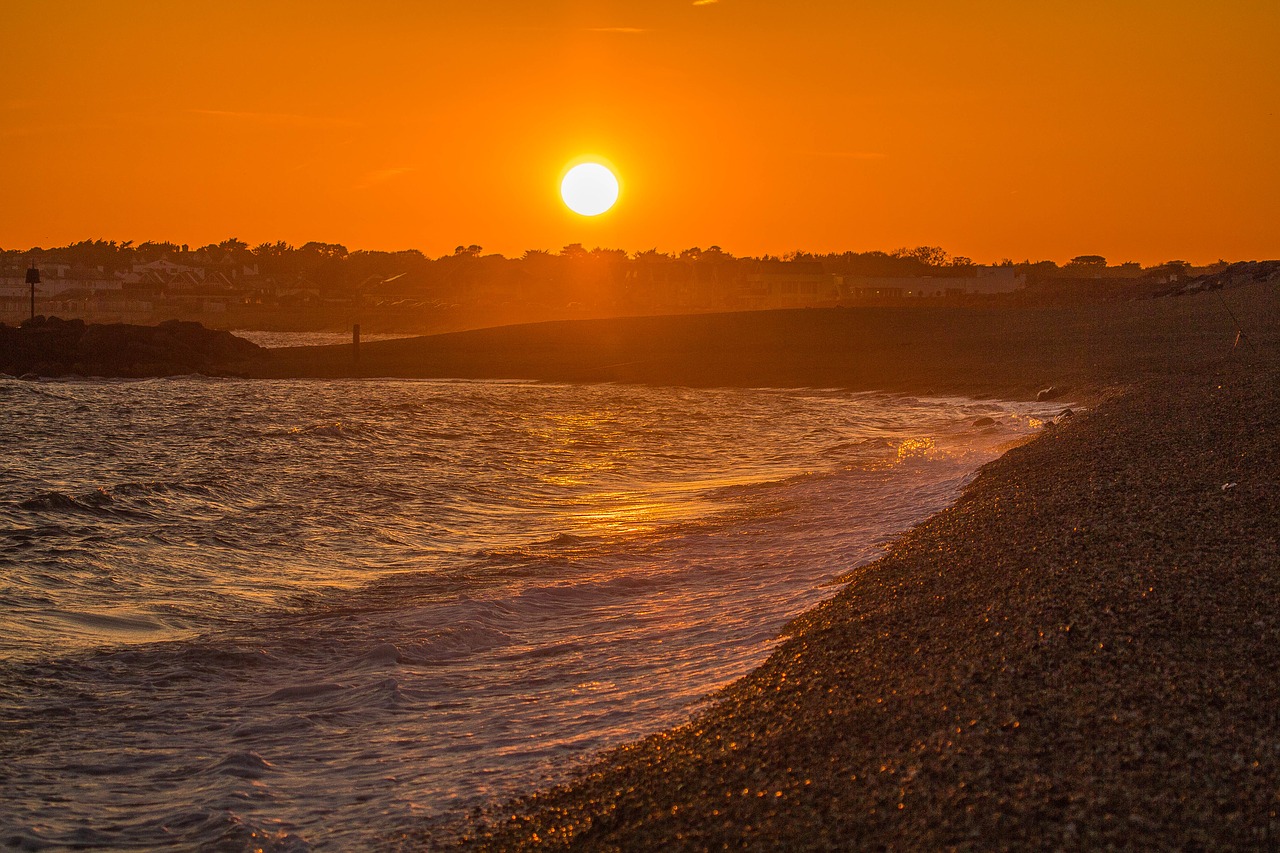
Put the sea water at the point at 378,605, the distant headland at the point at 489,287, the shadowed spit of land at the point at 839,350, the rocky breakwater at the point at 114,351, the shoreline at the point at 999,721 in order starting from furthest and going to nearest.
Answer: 1. the distant headland at the point at 489,287
2. the rocky breakwater at the point at 114,351
3. the shadowed spit of land at the point at 839,350
4. the sea water at the point at 378,605
5. the shoreline at the point at 999,721

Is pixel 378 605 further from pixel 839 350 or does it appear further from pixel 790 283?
pixel 790 283

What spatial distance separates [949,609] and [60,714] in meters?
5.36

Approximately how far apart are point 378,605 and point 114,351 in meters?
42.4

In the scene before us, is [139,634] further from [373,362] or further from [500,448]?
[373,362]

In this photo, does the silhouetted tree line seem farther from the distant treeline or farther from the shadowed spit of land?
the shadowed spit of land

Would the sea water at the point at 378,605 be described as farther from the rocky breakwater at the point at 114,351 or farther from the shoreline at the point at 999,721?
the rocky breakwater at the point at 114,351

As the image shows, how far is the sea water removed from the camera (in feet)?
17.5

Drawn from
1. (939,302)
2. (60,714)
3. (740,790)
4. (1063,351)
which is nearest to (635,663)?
(740,790)

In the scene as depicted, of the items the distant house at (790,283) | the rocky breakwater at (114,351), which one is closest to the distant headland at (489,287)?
the distant house at (790,283)

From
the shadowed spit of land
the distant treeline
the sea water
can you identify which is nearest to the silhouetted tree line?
the distant treeline

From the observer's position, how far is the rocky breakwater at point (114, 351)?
4431 cm

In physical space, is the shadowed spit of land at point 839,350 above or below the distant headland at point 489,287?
below

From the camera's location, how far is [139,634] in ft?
26.3

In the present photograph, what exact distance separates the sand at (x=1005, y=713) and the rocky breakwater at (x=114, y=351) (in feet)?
135
